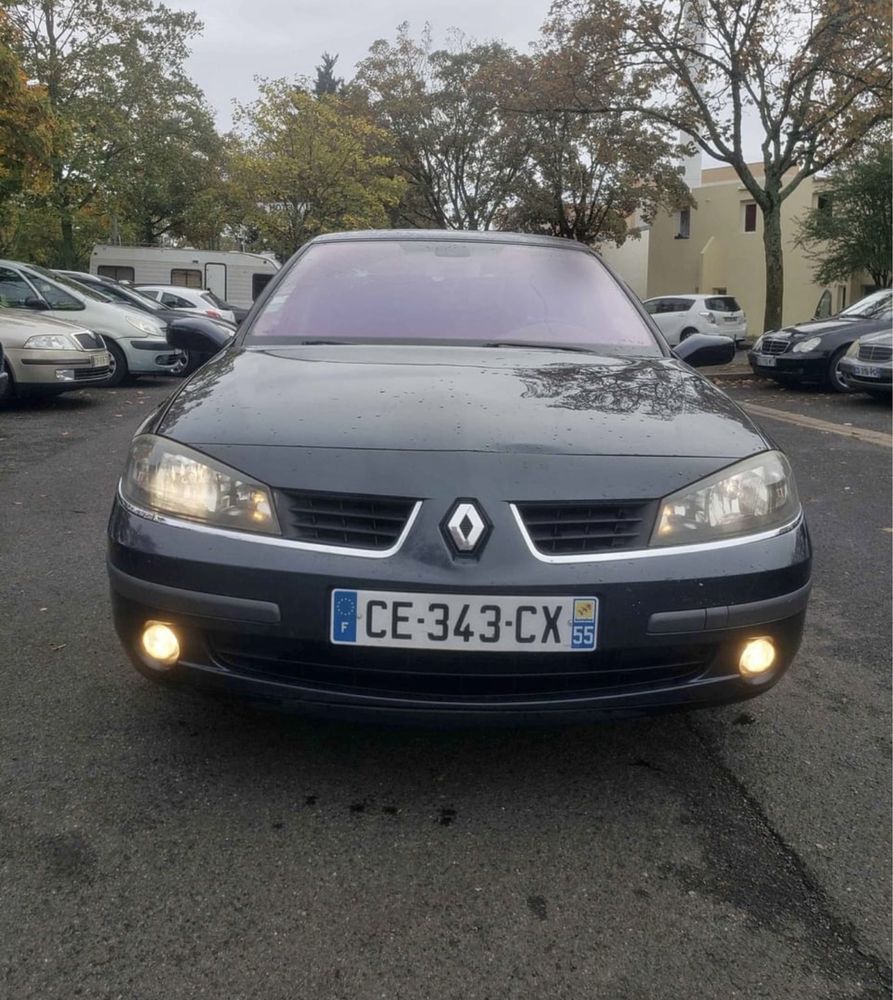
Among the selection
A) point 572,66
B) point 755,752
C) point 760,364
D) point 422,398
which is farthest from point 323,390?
point 572,66

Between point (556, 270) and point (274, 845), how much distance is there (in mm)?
2286

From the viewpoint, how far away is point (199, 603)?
2115 millimetres

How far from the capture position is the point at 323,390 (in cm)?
250

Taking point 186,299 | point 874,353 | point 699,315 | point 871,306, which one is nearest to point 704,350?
point 874,353

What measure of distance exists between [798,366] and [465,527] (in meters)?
11.6

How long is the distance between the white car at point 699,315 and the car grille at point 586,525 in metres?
24.0

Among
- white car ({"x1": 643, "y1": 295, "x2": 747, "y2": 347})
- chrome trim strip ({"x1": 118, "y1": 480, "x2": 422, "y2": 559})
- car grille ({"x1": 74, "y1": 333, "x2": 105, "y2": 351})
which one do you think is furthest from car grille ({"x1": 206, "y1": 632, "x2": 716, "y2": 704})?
white car ({"x1": 643, "y1": 295, "x2": 747, "y2": 347})

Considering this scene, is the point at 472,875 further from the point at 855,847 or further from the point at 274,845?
the point at 855,847

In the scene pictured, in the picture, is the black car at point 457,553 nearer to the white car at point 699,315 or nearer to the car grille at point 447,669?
the car grille at point 447,669

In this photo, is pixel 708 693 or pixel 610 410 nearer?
pixel 708 693

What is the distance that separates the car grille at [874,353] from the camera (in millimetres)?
10750

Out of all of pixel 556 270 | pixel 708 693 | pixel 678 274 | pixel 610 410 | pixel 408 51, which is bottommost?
pixel 708 693

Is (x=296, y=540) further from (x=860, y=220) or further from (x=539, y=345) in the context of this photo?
(x=860, y=220)

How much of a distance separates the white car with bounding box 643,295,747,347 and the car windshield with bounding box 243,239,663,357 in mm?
22471
